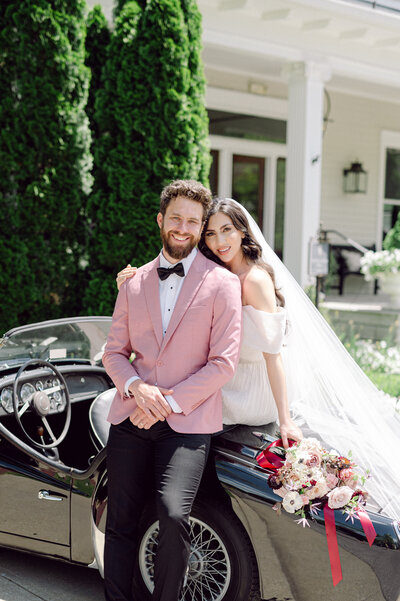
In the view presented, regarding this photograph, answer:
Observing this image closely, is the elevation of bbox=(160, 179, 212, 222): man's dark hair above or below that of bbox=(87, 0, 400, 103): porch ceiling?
below

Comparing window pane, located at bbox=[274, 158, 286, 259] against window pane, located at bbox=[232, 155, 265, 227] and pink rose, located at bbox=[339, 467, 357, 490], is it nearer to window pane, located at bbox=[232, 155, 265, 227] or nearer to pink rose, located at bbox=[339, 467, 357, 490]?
window pane, located at bbox=[232, 155, 265, 227]

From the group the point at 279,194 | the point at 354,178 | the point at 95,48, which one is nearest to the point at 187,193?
the point at 95,48

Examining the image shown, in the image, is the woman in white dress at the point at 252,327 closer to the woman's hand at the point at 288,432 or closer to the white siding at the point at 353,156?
the woman's hand at the point at 288,432

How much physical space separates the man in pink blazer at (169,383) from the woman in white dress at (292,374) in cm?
22

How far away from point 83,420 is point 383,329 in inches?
245

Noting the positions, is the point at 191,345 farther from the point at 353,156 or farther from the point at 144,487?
the point at 353,156

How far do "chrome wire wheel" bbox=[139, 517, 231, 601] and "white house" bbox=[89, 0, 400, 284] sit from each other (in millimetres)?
6542

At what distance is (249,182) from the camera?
12125 mm

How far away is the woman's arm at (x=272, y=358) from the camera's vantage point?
2.91 m

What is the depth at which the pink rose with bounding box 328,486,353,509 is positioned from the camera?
8.67 ft

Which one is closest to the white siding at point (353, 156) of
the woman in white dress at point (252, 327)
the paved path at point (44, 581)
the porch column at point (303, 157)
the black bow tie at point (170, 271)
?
the porch column at point (303, 157)

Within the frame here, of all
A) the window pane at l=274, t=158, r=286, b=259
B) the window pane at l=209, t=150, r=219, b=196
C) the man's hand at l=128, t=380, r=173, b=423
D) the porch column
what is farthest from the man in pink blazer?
the window pane at l=274, t=158, r=286, b=259

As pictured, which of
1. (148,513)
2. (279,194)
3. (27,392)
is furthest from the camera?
(279,194)

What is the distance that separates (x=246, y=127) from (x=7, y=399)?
9167 mm
